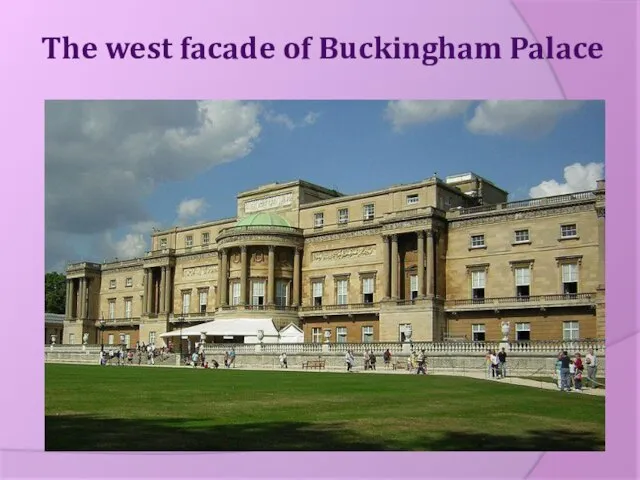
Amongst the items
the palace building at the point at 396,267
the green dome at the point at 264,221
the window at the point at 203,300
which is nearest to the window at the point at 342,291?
the palace building at the point at 396,267

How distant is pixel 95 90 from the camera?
619 inches

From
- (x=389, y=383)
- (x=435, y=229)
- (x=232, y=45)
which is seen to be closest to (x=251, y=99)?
(x=232, y=45)

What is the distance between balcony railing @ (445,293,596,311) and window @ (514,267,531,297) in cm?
66

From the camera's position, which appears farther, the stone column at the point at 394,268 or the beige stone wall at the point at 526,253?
the stone column at the point at 394,268

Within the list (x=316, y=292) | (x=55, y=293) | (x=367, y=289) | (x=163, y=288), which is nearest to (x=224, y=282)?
(x=316, y=292)

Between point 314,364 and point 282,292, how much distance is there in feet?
51.3

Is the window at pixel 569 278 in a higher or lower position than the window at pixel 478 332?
higher

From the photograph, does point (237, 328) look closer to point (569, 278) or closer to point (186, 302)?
point (186, 302)

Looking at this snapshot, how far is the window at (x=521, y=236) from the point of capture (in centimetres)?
4393

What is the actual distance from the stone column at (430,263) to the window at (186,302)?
23.2 m

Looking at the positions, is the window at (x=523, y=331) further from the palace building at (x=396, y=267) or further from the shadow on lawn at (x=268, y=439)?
the shadow on lawn at (x=268, y=439)

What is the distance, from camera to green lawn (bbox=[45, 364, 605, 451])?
45.5 ft

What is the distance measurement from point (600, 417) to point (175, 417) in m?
9.04
